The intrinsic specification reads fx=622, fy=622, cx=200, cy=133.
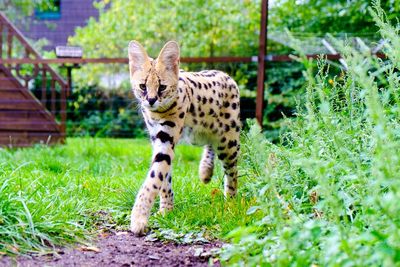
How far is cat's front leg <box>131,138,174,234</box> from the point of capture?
159 inches

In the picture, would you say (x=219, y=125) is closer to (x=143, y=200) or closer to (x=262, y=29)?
(x=143, y=200)

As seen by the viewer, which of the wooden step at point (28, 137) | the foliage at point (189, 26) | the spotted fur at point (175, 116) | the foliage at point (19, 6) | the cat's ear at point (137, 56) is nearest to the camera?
the spotted fur at point (175, 116)

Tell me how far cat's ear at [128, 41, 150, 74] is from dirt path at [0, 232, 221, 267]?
1340 millimetres

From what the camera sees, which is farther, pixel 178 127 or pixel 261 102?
pixel 261 102

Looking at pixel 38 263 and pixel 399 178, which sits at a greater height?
pixel 399 178

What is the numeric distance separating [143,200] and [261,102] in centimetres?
375

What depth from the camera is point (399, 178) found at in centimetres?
244

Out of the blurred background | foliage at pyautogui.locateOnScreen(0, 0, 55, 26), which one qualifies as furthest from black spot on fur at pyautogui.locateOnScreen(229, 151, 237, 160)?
foliage at pyautogui.locateOnScreen(0, 0, 55, 26)

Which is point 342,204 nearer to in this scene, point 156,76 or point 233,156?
point 156,76

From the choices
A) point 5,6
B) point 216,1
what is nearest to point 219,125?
point 216,1

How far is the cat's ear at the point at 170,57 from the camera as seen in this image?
453cm

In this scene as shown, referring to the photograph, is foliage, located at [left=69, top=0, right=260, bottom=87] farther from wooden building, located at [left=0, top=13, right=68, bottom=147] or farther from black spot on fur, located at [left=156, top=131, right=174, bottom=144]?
black spot on fur, located at [left=156, top=131, right=174, bottom=144]

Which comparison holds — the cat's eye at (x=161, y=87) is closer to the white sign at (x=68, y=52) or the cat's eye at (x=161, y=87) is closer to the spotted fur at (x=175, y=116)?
the spotted fur at (x=175, y=116)

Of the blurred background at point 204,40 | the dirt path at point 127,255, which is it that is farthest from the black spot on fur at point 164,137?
the blurred background at point 204,40
